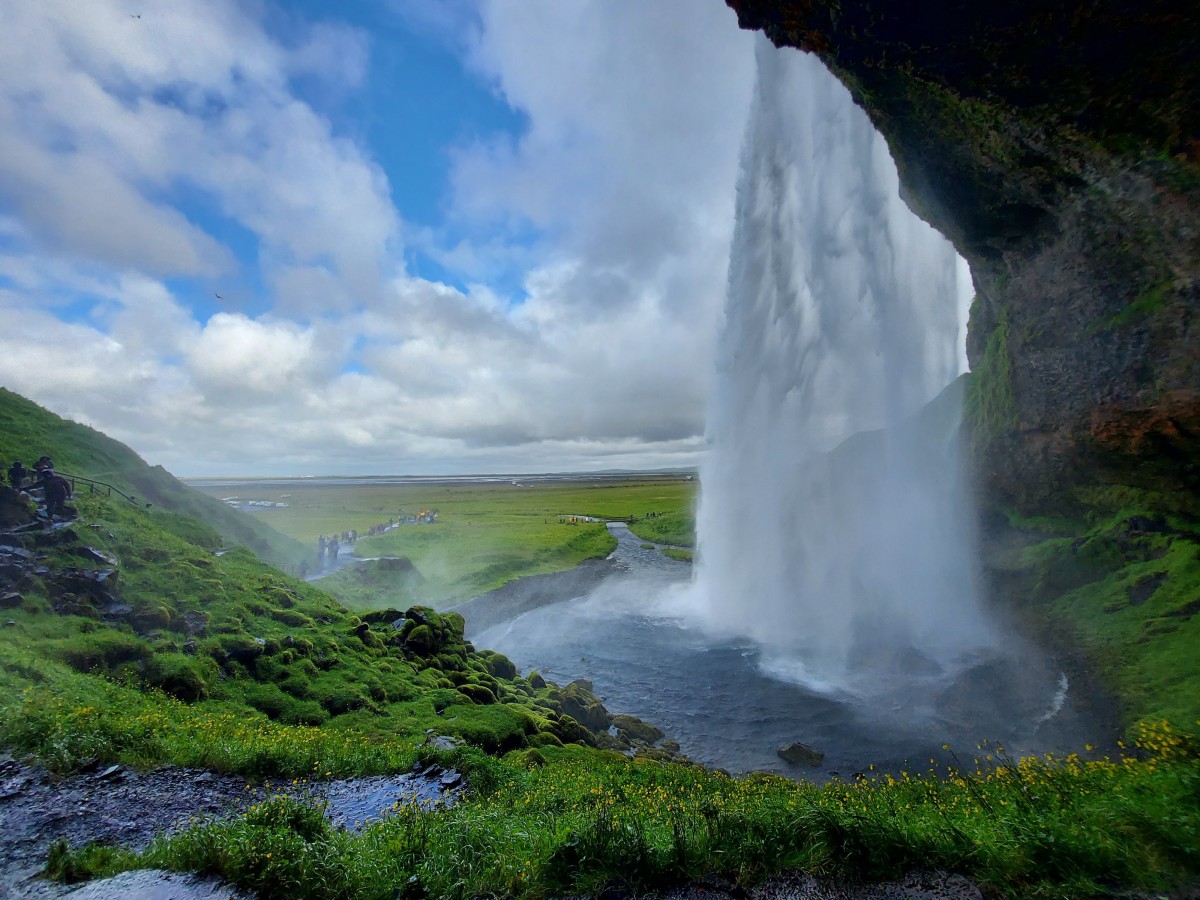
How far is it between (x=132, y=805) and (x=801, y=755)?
59.0ft

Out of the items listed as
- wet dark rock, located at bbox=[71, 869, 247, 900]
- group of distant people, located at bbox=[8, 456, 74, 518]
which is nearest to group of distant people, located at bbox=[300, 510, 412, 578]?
group of distant people, located at bbox=[8, 456, 74, 518]

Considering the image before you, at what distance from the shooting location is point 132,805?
8.31 m

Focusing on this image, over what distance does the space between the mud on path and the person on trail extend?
16.8 meters

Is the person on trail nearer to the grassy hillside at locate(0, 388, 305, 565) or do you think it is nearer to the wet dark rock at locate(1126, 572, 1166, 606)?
the grassy hillside at locate(0, 388, 305, 565)

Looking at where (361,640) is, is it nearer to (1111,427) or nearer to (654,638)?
(654,638)

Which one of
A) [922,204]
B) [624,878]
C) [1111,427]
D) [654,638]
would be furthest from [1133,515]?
[624,878]

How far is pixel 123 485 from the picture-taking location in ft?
126

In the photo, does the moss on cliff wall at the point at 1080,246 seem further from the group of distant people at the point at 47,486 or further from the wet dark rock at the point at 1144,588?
the group of distant people at the point at 47,486

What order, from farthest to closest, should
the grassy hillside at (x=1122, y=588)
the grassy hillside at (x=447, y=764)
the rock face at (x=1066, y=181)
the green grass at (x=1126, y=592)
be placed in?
the grassy hillside at (x=1122, y=588)
the green grass at (x=1126, y=592)
the rock face at (x=1066, y=181)
the grassy hillside at (x=447, y=764)

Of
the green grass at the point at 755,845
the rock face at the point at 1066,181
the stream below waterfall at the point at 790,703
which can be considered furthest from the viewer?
the stream below waterfall at the point at 790,703

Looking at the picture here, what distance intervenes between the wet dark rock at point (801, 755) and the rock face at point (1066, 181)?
1841 cm

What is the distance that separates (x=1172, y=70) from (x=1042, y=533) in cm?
2367

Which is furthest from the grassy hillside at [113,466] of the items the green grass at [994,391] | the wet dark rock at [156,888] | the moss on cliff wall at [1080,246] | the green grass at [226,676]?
the green grass at [994,391]

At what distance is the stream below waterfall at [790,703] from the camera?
17.2 m
